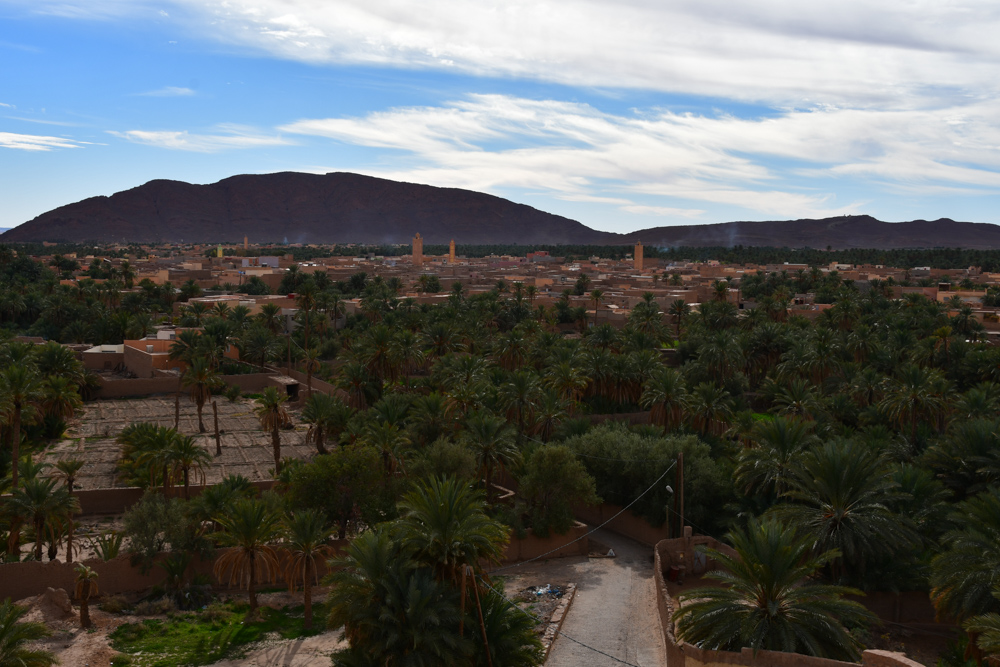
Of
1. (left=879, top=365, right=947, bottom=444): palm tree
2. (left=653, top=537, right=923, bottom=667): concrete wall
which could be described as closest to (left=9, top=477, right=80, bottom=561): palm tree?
(left=653, top=537, right=923, bottom=667): concrete wall

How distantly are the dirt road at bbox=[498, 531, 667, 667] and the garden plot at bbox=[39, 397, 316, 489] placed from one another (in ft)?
36.2

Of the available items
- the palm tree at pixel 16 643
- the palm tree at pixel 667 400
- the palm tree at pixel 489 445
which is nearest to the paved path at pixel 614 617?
the palm tree at pixel 489 445

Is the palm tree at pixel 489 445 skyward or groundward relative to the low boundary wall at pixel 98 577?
skyward

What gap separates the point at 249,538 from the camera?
18.7 meters

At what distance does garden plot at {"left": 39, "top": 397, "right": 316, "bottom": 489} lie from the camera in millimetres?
27875

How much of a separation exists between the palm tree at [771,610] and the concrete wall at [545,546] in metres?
8.76

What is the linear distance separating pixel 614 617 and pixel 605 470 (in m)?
7.45

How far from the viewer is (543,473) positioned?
23703 mm

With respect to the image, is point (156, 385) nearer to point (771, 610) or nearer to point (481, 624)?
point (481, 624)

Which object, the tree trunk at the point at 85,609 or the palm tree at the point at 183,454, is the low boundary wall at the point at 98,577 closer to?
the tree trunk at the point at 85,609

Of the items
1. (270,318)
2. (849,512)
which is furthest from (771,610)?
(270,318)

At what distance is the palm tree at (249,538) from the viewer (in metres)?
18.6

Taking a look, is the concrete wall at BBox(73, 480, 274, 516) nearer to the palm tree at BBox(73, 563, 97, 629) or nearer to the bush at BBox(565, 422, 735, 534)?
the palm tree at BBox(73, 563, 97, 629)

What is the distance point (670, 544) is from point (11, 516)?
15.9m
